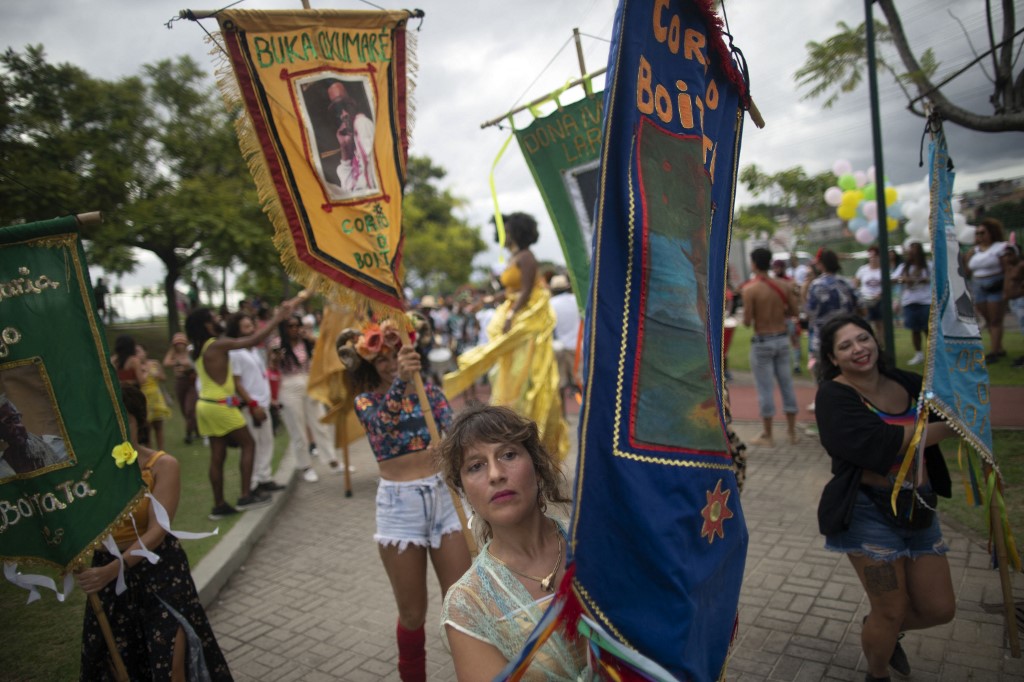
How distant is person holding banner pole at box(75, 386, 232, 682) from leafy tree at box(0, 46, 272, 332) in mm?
1375

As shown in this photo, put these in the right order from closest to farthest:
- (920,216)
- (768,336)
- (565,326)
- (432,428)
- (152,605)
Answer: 1. (152,605)
2. (432,428)
3. (768,336)
4. (565,326)
5. (920,216)

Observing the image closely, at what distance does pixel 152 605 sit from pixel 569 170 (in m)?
3.79

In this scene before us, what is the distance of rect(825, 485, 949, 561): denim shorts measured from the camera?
2.93 meters

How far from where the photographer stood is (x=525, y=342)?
6371 mm

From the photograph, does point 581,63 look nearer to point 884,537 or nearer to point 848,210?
point 884,537

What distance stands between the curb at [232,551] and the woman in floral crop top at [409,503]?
7.73 feet

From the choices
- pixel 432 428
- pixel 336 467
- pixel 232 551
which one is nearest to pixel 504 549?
pixel 432 428

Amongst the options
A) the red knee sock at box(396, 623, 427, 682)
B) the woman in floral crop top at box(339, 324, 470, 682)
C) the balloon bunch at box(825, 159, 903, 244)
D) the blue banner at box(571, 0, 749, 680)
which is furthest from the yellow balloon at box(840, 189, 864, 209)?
the blue banner at box(571, 0, 749, 680)

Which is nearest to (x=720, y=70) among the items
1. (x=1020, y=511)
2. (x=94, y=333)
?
(x=94, y=333)

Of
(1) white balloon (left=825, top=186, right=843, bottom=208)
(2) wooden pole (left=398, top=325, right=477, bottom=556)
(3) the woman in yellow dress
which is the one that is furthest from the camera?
(1) white balloon (left=825, top=186, right=843, bottom=208)

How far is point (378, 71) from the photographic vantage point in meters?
3.60

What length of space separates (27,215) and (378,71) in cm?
257

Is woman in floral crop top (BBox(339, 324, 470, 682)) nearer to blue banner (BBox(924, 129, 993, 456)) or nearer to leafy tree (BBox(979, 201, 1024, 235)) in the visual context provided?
blue banner (BBox(924, 129, 993, 456))

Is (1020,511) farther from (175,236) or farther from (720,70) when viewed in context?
(175,236)
